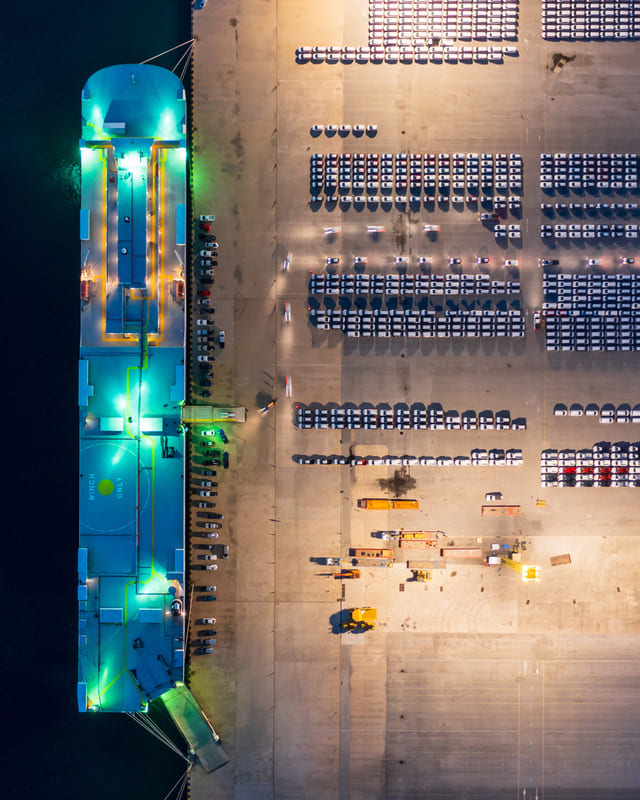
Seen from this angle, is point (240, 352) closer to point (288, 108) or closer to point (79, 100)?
point (288, 108)

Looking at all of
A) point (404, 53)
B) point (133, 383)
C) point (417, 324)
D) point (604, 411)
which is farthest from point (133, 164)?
point (604, 411)

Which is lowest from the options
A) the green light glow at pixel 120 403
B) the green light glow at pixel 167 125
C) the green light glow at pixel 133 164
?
the green light glow at pixel 120 403

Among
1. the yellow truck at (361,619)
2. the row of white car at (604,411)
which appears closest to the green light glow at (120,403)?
the yellow truck at (361,619)

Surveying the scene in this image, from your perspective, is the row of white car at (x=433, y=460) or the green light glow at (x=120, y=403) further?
the row of white car at (x=433, y=460)

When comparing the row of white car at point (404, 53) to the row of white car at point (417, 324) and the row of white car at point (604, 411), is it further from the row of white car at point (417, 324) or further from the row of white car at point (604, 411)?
the row of white car at point (604, 411)

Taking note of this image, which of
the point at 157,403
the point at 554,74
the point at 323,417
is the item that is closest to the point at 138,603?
the point at 157,403

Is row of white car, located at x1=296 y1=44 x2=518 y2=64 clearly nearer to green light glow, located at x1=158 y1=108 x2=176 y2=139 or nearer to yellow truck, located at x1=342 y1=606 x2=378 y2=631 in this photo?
green light glow, located at x1=158 y1=108 x2=176 y2=139

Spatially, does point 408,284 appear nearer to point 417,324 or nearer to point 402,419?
point 417,324
